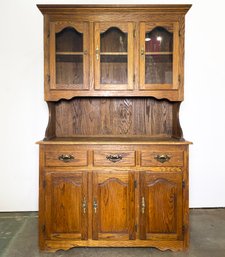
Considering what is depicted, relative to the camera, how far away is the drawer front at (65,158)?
1917mm

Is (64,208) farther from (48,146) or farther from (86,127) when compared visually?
(86,127)

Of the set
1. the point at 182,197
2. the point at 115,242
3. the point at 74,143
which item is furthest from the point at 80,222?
the point at 182,197

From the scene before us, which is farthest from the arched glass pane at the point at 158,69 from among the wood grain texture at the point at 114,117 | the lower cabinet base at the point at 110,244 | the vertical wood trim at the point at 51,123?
the lower cabinet base at the point at 110,244

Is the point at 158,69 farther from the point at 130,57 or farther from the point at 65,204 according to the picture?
the point at 65,204

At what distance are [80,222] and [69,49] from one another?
1.43 meters

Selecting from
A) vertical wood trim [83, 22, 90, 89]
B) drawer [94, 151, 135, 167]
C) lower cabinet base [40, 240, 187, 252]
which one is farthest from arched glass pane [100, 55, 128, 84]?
lower cabinet base [40, 240, 187, 252]

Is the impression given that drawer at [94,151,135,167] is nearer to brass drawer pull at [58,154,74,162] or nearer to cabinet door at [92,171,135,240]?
cabinet door at [92,171,135,240]

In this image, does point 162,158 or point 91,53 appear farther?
point 91,53

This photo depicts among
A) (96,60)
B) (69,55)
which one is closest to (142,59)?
(96,60)

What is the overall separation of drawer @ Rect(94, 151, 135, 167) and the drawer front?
103 mm

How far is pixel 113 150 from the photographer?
1.92 meters

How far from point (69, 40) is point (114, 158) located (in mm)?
1057

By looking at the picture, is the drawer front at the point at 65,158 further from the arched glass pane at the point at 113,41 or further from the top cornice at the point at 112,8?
the top cornice at the point at 112,8

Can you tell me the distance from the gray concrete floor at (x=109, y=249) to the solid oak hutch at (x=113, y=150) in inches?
2.5
